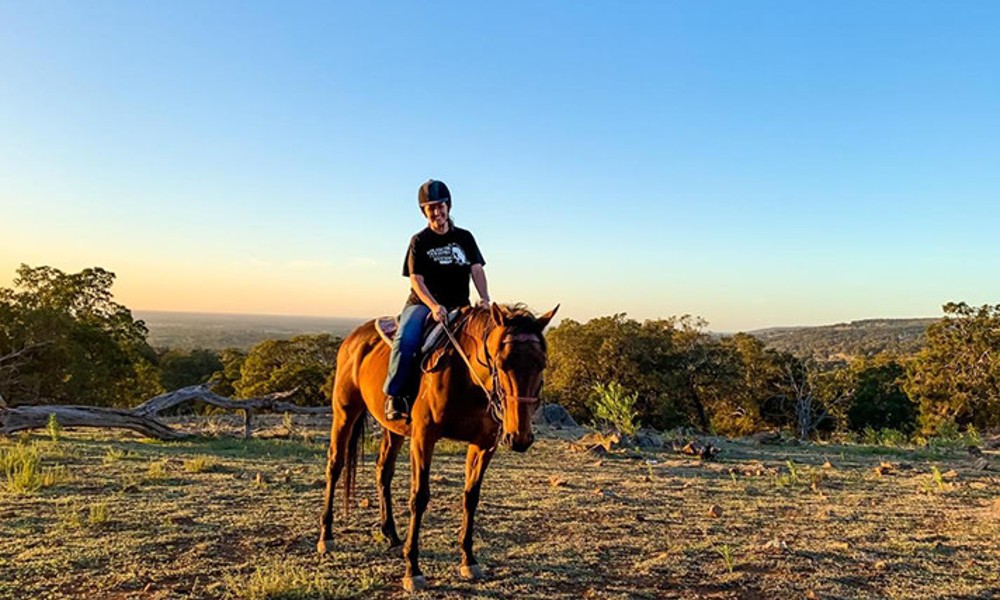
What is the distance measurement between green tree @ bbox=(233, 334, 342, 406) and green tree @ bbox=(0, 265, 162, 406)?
643cm

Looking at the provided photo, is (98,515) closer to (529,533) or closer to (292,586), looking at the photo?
(292,586)

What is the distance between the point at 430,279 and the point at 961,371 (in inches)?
1265

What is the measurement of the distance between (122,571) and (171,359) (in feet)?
160

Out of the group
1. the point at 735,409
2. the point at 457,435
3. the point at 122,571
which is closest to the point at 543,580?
the point at 457,435

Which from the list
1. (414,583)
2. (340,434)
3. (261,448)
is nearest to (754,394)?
(261,448)

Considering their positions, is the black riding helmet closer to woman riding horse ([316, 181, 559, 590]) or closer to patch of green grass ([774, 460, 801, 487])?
woman riding horse ([316, 181, 559, 590])

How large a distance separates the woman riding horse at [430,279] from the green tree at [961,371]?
29.4m

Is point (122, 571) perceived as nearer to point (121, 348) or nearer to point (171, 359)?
point (121, 348)

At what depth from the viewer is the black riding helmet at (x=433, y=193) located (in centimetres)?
488

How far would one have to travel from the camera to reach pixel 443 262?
16.2 feet

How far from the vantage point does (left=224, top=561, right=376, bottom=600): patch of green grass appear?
402 cm

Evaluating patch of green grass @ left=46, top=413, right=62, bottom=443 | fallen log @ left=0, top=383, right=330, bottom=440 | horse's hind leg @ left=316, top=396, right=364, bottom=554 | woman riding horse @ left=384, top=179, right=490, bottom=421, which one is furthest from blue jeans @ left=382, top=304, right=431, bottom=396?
fallen log @ left=0, top=383, right=330, bottom=440

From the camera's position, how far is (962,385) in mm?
27625

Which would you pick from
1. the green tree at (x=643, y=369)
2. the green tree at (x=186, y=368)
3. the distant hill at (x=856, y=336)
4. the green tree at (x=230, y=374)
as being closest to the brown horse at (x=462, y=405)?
the green tree at (x=643, y=369)
